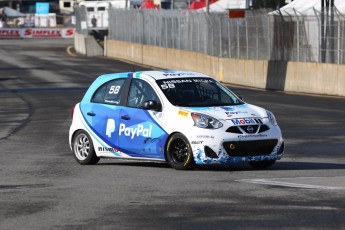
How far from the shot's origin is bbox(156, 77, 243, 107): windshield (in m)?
14.8

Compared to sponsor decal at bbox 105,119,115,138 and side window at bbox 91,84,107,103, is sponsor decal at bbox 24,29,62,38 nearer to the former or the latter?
side window at bbox 91,84,107,103

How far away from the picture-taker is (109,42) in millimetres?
68750

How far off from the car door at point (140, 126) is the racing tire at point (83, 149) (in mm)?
693

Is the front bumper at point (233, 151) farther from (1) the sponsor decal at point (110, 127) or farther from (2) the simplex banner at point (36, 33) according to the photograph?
(2) the simplex banner at point (36, 33)

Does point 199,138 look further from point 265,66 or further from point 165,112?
point 265,66

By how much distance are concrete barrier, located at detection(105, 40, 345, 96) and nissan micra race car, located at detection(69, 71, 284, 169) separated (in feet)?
64.9

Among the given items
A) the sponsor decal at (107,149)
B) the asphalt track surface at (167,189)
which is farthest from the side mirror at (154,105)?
the sponsor decal at (107,149)

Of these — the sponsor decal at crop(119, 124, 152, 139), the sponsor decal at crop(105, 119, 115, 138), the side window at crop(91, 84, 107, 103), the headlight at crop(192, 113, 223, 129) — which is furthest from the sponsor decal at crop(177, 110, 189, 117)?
the side window at crop(91, 84, 107, 103)

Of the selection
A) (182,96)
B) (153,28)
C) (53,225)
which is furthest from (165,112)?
(153,28)

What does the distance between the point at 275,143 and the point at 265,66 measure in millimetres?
25835

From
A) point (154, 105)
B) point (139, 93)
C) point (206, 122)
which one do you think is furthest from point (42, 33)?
point (206, 122)

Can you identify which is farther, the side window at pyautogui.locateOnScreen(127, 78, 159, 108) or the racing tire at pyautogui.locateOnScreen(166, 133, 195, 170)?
the side window at pyautogui.locateOnScreen(127, 78, 159, 108)

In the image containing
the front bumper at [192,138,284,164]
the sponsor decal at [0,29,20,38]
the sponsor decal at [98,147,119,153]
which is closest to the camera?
the front bumper at [192,138,284,164]

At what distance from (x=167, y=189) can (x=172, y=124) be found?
7.46 ft
